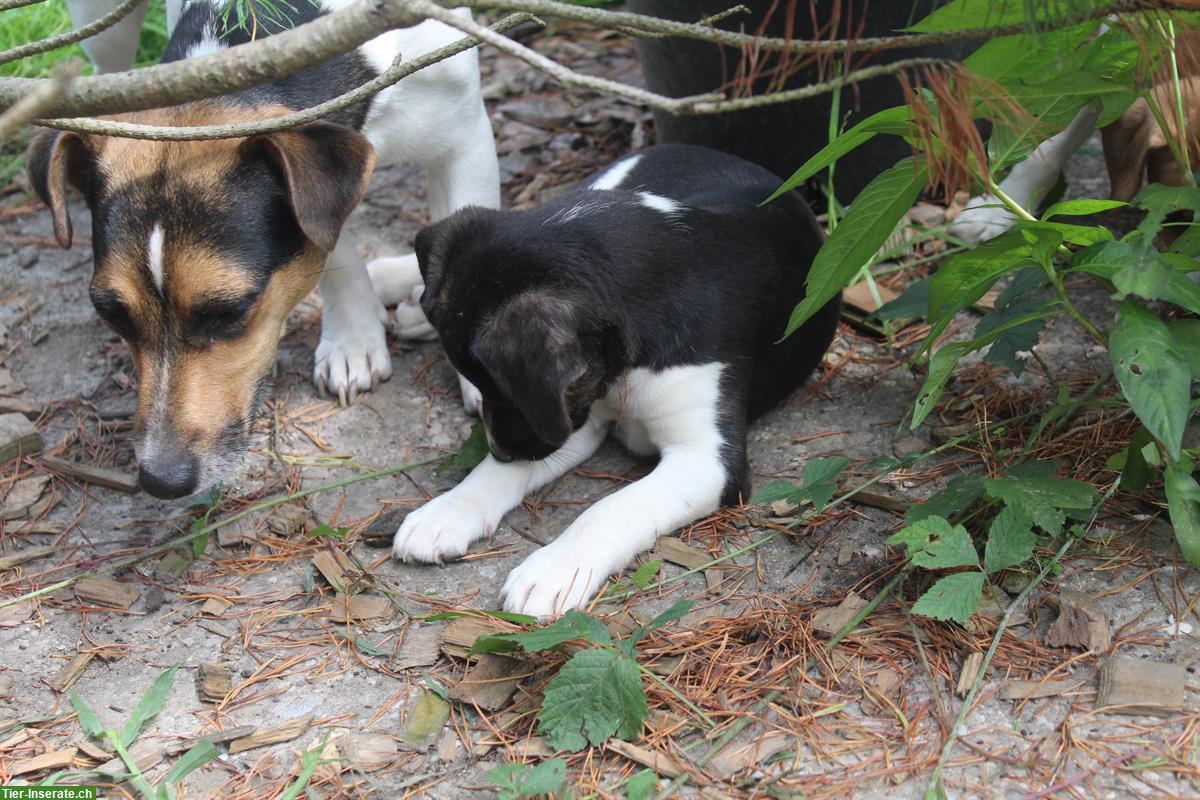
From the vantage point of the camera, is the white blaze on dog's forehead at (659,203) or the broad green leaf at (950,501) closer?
the broad green leaf at (950,501)

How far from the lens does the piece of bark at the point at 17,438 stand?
3732 millimetres

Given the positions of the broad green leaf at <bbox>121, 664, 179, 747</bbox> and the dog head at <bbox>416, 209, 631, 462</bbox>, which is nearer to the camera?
the broad green leaf at <bbox>121, 664, 179, 747</bbox>

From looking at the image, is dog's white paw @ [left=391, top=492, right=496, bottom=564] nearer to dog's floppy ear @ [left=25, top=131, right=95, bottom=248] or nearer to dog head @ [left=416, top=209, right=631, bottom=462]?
dog head @ [left=416, top=209, right=631, bottom=462]

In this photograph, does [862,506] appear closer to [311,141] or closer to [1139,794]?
[1139,794]

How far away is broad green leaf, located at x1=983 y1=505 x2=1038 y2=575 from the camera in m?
2.61

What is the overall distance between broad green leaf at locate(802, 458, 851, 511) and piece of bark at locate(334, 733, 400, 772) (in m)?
1.22

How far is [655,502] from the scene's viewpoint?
314 cm

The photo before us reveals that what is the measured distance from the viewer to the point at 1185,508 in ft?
8.71

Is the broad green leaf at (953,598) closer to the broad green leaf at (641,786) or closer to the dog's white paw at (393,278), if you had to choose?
the broad green leaf at (641,786)

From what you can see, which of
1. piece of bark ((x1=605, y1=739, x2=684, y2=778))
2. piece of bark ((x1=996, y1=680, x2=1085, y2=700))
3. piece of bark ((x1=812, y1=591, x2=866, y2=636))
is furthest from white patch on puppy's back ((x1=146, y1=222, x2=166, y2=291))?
piece of bark ((x1=996, y1=680, x2=1085, y2=700))

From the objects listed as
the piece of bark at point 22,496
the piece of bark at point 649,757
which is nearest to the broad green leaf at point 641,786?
the piece of bark at point 649,757

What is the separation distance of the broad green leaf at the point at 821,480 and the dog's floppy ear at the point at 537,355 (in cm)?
67

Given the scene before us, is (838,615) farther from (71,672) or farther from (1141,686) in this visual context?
(71,672)

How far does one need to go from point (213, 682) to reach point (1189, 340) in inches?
99.9
